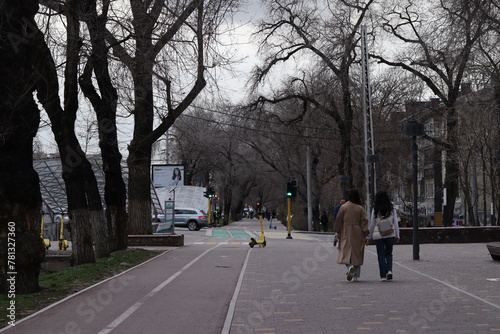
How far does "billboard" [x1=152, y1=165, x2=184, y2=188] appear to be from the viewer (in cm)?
6203

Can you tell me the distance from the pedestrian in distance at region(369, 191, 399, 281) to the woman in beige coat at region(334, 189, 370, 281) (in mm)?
236

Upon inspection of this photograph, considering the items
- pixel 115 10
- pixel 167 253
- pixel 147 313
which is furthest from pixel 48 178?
pixel 147 313

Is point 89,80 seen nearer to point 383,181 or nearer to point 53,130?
point 53,130

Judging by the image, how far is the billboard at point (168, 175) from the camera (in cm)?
6203

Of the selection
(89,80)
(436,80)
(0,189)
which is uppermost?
(436,80)

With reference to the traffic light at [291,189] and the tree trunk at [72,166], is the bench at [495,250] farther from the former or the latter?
the traffic light at [291,189]

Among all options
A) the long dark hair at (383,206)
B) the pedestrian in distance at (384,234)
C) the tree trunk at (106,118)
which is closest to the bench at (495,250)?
the pedestrian in distance at (384,234)

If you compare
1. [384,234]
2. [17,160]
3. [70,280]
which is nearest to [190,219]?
[70,280]

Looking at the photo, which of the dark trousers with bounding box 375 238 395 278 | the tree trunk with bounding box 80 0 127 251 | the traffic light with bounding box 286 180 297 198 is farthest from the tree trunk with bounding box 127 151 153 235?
the dark trousers with bounding box 375 238 395 278

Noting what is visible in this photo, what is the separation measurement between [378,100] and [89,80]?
30.6 metres

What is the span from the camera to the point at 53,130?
17688 mm

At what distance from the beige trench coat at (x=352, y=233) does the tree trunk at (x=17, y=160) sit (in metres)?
5.32

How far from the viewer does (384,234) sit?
13898mm

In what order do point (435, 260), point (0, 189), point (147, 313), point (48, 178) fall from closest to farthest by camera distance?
point (147, 313)
point (0, 189)
point (435, 260)
point (48, 178)
